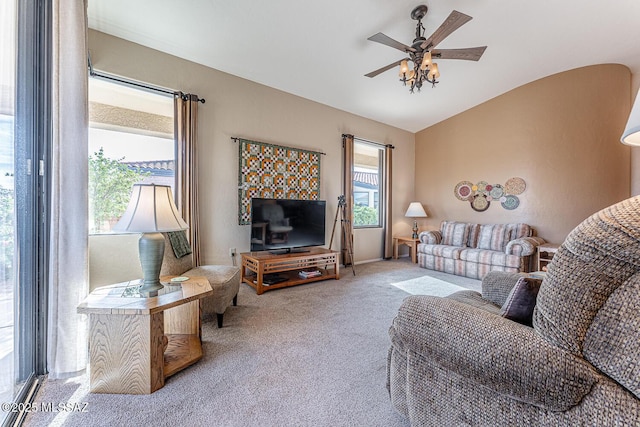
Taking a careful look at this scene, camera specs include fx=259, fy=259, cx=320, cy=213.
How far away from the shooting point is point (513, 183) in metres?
4.62

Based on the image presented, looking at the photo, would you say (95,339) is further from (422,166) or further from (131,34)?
(422,166)

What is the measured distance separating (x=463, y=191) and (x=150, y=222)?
17.7 feet

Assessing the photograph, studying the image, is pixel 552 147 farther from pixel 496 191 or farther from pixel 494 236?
pixel 494 236

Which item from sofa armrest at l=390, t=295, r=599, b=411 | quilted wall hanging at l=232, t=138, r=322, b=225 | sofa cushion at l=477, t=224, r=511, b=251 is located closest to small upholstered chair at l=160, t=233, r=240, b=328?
quilted wall hanging at l=232, t=138, r=322, b=225

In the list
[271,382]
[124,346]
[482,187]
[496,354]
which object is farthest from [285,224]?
[482,187]

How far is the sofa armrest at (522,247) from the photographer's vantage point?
3758mm

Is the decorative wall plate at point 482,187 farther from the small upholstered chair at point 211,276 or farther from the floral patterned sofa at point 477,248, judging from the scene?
the small upholstered chair at point 211,276

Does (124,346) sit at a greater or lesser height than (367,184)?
lesser

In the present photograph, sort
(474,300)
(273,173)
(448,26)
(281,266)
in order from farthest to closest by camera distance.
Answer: (273,173) → (281,266) → (448,26) → (474,300)

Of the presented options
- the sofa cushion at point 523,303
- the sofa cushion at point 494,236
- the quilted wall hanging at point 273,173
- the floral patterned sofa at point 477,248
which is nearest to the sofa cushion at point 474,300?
the sofa cushion at point 523,303

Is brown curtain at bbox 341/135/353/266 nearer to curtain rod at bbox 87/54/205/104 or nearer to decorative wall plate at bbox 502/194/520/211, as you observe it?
curtain rod at bbox 87/54/205/104

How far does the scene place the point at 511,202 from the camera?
464 cm

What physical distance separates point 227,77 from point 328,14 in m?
1.61

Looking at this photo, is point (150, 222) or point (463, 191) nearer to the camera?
point (150, 222)
